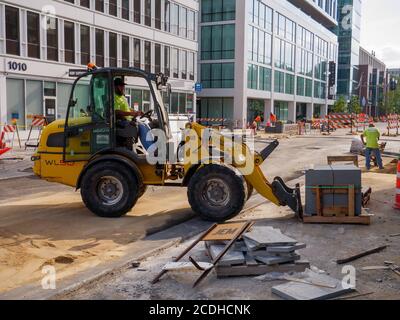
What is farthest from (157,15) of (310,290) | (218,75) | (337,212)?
(310,290)

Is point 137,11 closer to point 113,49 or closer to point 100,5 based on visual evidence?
point 113,49

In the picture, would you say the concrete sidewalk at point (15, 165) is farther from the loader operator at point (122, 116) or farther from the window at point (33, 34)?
the window at point (33, 34)

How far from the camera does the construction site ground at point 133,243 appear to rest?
228 inches

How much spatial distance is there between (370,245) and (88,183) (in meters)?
5.13

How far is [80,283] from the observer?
19.3 ft

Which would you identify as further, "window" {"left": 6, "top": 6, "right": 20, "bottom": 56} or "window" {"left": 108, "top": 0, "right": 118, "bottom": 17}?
"window" {"left": 108, "top": 0, "right": 118, "bottom": 17}

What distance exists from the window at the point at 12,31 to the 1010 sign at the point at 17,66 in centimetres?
56

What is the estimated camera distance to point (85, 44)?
108ft

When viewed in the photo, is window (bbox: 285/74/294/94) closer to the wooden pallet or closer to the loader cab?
the loader cab

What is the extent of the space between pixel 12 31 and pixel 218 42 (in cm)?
2843

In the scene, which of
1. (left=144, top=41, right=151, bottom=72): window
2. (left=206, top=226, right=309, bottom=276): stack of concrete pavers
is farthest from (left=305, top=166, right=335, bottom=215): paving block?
(left=144, top=41, right=151, bottom=72): window

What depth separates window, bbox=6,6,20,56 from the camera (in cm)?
2729

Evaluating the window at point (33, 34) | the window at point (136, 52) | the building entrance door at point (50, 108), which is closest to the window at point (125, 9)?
the window at point (136, 52)

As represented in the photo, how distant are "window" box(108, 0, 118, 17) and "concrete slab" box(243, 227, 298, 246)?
102ft
